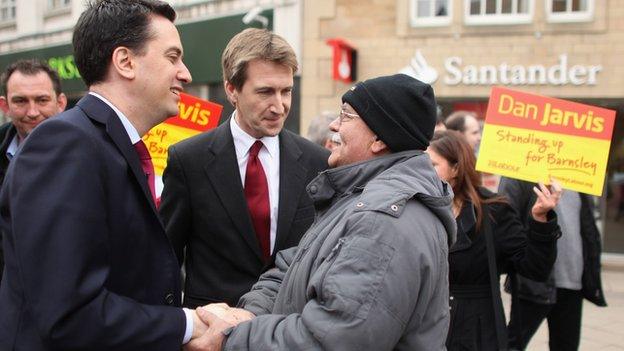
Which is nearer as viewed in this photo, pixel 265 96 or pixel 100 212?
pixel 100 212

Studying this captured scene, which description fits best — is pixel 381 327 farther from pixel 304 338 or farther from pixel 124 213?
pixel 124 213

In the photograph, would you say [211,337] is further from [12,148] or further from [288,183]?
[12,148]

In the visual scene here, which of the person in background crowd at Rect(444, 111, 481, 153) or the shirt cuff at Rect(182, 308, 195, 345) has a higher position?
the shirt cuff at Rect(182, 308, 195, 345)

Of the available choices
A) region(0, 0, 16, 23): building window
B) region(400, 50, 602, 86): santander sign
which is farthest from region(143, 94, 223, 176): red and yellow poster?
region(0, 0, 16, 23): building window

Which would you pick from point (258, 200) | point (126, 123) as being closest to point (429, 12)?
point (258, 200)

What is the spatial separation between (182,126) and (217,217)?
1.65m

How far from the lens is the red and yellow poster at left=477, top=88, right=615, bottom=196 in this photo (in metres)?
3.90

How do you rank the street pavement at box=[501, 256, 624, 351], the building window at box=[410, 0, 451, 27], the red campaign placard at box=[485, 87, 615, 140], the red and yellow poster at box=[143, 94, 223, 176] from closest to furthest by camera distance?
the red campaign placard at box=[485, 87, 615, 140] < the red and yellow poster at box=[143, 94, 223, 176] < the street pavement at box=[501, 256, 624, 351] < the building window at box=[410, 0, 451, 27]

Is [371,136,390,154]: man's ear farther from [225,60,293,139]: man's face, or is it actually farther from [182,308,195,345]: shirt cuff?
[225,60,293,139]: man's face

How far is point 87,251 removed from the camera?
1.65 m

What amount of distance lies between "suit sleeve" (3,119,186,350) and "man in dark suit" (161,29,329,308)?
3.60 ft

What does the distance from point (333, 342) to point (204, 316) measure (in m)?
0.45

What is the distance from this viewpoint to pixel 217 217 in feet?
9.25

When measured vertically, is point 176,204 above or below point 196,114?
below
